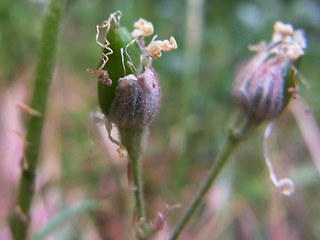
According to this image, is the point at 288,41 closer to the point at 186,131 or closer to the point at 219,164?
the point at 219,164

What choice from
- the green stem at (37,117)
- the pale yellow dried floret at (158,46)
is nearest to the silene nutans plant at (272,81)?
the pale yellow dried floret at (158,46)

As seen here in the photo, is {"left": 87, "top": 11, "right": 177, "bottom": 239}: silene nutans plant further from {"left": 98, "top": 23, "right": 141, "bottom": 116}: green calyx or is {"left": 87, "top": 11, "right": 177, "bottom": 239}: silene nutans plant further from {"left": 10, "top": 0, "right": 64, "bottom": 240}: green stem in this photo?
{"left": 10, "top": 0, "right": 64, "bottom": 240}: green stem

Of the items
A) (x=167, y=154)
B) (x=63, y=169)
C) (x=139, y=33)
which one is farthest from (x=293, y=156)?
(x=139, y=33)

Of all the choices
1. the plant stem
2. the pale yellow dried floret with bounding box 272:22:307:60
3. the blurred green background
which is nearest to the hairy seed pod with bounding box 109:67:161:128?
the plant stem

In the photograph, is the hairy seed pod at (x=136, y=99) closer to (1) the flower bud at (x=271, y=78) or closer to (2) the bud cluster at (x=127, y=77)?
(2) the bud cluster at (x=127, y=77)

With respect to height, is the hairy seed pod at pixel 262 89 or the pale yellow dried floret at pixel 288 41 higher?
the pale yellow dried floret at pixel 288 41

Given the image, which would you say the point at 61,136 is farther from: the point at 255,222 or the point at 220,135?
the point at 255,222

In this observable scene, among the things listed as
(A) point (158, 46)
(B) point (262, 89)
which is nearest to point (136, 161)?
(A) point (158, 46)
